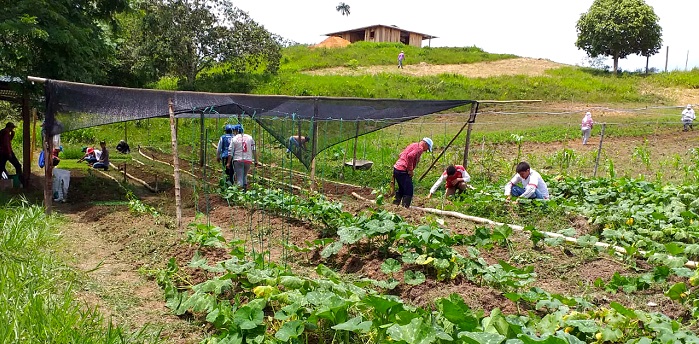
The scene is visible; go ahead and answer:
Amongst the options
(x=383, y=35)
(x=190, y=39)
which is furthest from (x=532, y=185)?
(x=383, y=35)

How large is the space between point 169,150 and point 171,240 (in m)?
12.0

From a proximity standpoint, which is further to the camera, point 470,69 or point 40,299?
point 470,69

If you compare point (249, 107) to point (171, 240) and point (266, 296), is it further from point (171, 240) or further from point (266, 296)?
point (266, 296)

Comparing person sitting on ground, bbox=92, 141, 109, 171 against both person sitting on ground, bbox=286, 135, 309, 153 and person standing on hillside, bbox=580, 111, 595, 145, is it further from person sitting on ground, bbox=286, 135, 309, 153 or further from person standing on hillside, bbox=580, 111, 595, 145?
person standing on hillside, bbox=580, 111, 595, 145

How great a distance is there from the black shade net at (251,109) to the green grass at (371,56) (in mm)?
20795

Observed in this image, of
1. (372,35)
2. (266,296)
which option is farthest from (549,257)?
(372,35)

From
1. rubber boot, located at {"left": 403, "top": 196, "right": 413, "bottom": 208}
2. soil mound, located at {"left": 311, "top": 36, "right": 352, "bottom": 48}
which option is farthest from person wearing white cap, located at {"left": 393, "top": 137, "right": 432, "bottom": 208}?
soil mound, located at {"left": 311, "top": 36, "right": 352, "bottom": 48}

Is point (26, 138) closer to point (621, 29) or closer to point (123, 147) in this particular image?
point (123, 147)

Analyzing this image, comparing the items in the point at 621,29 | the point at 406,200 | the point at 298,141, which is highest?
the point at 621,29

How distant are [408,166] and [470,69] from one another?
26.2 m

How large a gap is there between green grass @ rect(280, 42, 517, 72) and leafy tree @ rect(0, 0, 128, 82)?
20.1 meters

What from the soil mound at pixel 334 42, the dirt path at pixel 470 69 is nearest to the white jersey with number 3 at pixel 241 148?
the dirt path at pixel 470 69

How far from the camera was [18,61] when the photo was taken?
8.95 m

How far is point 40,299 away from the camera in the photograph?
3.71 m
